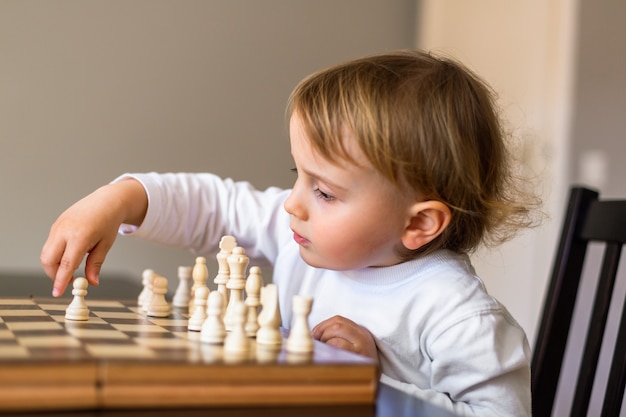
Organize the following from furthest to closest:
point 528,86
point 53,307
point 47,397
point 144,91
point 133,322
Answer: point 528,86
point 144,91
point 53,307
point 133,322
point 47,397

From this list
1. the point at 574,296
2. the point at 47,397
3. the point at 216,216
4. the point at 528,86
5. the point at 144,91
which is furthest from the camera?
the point at 528,86

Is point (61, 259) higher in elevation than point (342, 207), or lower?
lower

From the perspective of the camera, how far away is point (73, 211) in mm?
1038

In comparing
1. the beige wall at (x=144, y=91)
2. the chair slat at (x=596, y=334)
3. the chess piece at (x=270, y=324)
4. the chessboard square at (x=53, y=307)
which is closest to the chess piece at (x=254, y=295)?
the chess piece at (x=270, y=324)

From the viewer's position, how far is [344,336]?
87cm

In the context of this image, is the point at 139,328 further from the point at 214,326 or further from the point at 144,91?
the point at 144,91

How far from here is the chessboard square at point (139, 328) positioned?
2.36ft

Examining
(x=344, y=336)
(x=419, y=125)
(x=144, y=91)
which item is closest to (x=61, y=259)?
(x=344, y=336)

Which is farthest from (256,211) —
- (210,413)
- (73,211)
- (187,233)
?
(210,413)

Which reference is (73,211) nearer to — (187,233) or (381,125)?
(187,233)

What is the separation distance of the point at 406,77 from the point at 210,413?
1.97 ft

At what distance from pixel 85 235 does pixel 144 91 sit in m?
1.29

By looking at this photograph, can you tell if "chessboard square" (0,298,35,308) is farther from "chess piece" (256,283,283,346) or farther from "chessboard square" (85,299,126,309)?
"chess piece" (256,283,283,346)

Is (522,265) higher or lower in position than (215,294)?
lower
